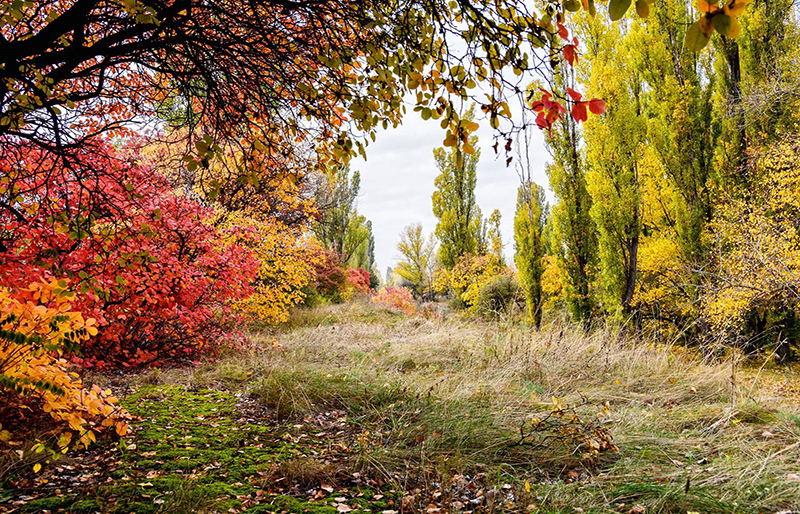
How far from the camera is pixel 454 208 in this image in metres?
15.9

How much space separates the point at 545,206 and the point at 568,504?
26.2 meters

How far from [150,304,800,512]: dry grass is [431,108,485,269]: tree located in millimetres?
9337

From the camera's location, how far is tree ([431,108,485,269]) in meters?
15.7

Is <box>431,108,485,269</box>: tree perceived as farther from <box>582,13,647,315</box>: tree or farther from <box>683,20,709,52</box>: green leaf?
<box>683,20,709,52</box>: green leaf

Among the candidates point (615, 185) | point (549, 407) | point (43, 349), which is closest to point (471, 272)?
point (615, 185)

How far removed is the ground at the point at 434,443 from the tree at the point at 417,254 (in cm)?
1774

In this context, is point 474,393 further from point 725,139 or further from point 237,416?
point 725,139

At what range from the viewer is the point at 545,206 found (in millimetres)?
26547

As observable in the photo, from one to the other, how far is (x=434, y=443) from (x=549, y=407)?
1123mm

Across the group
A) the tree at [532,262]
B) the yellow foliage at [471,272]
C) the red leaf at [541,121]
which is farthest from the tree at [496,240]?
the red leaf at [541,121]

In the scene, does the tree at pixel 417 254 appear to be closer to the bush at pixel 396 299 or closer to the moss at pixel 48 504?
the bush at pixel 396 299

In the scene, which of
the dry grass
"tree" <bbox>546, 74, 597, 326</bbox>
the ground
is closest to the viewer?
the ground

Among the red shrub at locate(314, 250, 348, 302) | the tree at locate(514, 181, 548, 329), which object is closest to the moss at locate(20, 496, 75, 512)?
the tree at locate(514, 181, 548, 329)

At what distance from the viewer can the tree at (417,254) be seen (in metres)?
23.0
